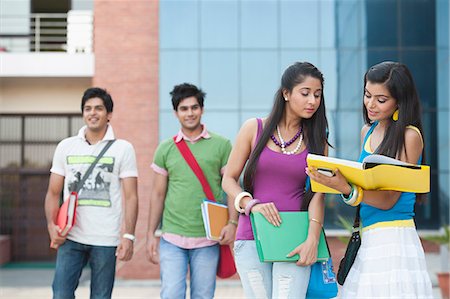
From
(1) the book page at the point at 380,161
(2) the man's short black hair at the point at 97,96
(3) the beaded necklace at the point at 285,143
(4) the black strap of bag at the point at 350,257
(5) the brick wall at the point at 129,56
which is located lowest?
(4) the black strap of bag at the point at 350,257

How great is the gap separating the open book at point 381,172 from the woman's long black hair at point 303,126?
613 mm

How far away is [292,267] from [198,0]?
41.3 ft

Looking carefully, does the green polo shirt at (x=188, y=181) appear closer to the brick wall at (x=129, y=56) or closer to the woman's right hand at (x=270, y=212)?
the woman's right hand at (x=270, y=212)

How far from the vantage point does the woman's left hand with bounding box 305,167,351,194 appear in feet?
11.2

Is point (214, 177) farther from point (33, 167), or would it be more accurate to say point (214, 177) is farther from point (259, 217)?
point (33, 167)

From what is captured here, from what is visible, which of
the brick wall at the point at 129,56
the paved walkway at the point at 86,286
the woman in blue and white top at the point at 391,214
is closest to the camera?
the woman in blue and white top at the point at 391,214

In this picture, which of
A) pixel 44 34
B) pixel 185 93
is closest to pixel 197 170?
pixel 185 93

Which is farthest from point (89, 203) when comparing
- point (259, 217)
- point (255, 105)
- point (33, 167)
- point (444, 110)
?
point (33, 167)

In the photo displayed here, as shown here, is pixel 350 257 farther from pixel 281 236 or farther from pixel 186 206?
pixel 186 206

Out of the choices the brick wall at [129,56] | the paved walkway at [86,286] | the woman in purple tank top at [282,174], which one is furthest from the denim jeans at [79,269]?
the brick wall at [129,56]

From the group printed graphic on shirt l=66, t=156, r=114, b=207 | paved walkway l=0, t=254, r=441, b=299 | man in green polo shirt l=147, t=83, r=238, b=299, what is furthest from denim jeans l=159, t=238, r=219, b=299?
paved walkway l=0, t=254, r=441, b=299

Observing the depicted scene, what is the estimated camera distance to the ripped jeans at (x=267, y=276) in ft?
12.6

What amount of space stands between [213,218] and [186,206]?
0.24m

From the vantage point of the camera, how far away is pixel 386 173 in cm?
332
